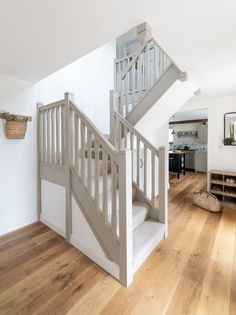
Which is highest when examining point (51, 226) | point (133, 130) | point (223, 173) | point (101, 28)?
point (101, 28)

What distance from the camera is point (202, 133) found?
801 cm

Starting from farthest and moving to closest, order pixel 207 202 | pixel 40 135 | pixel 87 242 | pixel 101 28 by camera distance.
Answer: pixel 207 202 < pixel 40 135 < pixel 87 242 < pixel 101 28

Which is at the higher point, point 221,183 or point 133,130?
point 133,130

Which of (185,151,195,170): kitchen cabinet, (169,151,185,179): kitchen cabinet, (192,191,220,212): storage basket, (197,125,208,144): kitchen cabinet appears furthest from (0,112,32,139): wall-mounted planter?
(197,125,208,144): kitchen cabinet

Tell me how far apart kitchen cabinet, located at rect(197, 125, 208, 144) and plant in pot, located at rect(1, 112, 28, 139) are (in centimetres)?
747

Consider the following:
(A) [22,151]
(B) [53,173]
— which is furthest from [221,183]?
(A) [22,151]

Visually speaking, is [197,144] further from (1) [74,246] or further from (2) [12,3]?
(2) [12,3]

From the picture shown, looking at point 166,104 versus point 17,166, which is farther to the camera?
point 166,104

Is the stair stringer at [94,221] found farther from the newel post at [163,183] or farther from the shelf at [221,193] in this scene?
the shelf at [221,193]

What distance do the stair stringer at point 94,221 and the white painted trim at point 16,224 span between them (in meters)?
1.14

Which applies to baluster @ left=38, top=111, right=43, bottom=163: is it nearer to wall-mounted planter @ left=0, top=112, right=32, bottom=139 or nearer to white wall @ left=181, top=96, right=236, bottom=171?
wall-mounted planter @ left=0, top=112, right=32, bottom=139

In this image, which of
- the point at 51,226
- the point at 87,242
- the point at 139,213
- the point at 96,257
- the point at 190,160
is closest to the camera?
the point at 96,257

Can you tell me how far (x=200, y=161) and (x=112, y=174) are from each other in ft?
22.8

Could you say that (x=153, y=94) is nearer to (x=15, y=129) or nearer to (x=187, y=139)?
(x=15, y=129)
